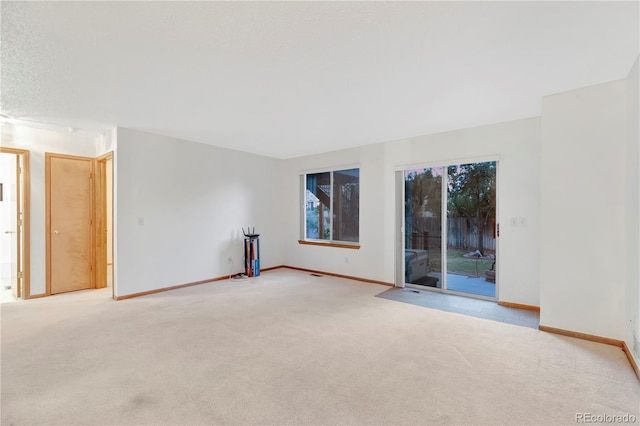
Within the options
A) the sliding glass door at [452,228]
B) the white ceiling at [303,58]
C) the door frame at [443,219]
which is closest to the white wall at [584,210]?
the white ceiling at [303,58]

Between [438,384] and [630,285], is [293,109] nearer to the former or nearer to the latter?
[438,384]

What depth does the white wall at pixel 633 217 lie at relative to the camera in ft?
8.00

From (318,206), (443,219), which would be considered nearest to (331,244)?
(318,206)

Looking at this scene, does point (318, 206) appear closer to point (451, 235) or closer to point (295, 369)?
point (451, 235)

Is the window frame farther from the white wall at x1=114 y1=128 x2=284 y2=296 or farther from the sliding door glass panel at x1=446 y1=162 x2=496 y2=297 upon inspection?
the sliding door glass panel at x1=446 y1=162 x2=496 y2=297

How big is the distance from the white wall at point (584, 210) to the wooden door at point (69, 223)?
6.44m

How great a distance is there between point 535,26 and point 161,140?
479 cm

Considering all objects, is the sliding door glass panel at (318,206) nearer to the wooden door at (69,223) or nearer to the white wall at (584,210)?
the white wall at (584,210)

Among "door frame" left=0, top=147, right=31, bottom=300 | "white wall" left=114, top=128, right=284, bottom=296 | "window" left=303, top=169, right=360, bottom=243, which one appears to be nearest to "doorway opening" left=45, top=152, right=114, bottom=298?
"door frame" left=0, top=147, right=31, bottom=300

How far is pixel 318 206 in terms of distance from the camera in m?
6.41

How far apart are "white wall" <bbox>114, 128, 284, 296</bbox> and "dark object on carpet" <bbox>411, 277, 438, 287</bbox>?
3.11 m

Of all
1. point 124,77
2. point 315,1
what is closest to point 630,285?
point 315,1

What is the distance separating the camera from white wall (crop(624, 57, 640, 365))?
2.44m

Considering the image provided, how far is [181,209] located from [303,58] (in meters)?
3.59
